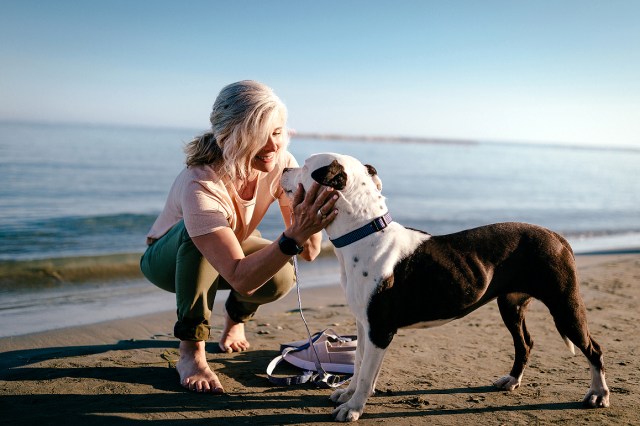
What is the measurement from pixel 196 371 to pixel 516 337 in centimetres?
217

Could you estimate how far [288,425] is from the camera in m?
3.29

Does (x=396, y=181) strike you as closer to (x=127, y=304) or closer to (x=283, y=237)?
(x=127, y=304)

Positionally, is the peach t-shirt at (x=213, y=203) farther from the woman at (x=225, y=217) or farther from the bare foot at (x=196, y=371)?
the bare foot at (x=196, y=371)

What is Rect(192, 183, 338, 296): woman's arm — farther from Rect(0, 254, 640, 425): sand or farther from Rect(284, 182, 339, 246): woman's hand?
Rect(0, 254, 640, 425): sand

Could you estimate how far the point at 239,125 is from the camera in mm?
3688

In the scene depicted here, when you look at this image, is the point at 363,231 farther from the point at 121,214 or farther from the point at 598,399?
the point at 121,214

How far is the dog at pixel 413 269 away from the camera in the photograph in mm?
3178

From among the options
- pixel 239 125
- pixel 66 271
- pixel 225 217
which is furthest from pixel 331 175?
pixel 66 271

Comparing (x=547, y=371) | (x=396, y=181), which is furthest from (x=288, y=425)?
(x=396, y=181)

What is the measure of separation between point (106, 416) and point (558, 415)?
2684 mm

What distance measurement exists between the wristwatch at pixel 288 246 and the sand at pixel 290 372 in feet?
3.23

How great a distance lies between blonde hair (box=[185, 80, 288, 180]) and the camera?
3701 mm

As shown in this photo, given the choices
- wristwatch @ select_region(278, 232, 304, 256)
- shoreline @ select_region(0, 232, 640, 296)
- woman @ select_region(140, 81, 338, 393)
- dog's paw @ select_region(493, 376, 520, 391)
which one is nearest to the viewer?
wristwatch @ select_region(278, 232, 304, 256)

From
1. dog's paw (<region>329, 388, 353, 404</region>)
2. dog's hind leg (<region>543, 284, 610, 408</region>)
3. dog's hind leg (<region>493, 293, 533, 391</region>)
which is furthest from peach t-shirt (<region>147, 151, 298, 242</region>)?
dog's hind leg (<region>543, 284, 610, 408</region>)
